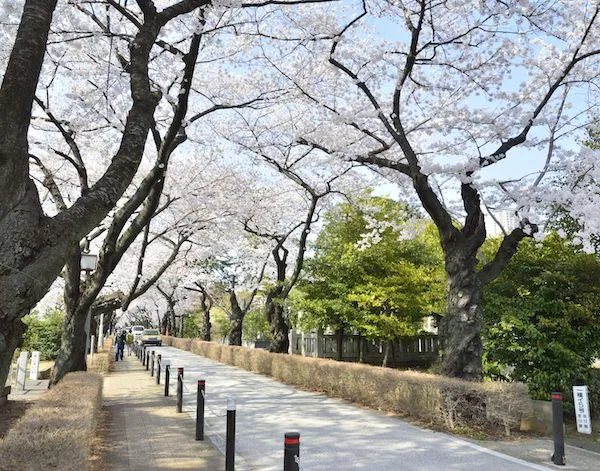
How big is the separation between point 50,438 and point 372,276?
600 inches

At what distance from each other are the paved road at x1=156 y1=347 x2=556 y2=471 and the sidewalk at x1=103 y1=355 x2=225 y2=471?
39cm

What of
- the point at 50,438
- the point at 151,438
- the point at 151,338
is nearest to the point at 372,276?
the point at 151,438

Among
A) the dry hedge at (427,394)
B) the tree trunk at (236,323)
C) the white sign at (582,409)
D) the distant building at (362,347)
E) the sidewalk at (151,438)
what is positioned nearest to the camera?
the sidewalk at (151,438)

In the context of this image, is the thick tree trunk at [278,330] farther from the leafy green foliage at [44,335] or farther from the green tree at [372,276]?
the leafy green foliage at [44,335]

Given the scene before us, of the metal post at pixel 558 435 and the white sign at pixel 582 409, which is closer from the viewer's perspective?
the metal post at pixel 558 435

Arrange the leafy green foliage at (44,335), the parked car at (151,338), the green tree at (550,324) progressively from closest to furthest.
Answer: the green tree at (550,324)
the leafy green foliage at (44,335)
the parked car at (151,338)

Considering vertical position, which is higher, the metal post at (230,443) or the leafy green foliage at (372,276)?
the leafy green foliage at (372,276)

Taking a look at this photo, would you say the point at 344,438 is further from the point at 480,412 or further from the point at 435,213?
the point at 435,213

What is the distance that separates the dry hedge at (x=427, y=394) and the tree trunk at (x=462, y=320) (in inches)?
21.4

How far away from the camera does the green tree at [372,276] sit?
18.0 meters

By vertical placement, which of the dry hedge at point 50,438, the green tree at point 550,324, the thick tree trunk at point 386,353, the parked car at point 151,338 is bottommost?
the parked car at point 151,338

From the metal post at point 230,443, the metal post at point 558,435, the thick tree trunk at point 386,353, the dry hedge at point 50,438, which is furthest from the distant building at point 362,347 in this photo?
the dry hedge at point 50,438

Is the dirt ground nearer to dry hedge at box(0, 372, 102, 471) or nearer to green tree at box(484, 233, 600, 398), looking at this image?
dry hedge at box(0, 372, 102, 471)

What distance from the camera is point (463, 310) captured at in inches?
363
